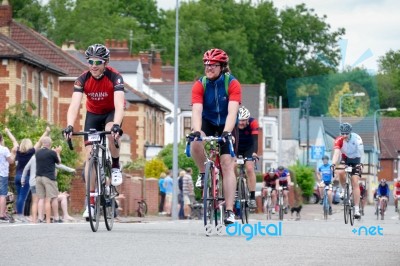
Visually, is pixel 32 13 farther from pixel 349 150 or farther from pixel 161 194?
pixel 349 150

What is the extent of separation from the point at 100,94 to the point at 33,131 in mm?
25758

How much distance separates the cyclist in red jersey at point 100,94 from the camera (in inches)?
650

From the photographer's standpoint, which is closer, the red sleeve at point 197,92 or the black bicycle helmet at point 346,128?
the red sleeve at point 197,92

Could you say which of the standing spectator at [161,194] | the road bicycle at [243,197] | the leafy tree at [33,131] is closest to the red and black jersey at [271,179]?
the leafy tree at [33,131]

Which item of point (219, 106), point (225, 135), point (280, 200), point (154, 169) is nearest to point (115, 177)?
point (219, 106)

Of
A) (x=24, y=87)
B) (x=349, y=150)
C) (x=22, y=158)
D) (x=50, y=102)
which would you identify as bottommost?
(x=22, y=158)

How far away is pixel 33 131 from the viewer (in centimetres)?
4219

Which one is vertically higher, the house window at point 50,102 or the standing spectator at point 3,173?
the house window at point 50,102

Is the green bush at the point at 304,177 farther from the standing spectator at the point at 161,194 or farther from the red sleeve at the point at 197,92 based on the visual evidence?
the red sleeve at the point at 197,92

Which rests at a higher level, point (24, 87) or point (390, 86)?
point (390, 86)

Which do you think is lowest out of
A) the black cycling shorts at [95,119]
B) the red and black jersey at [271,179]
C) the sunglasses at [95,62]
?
the red and black jersey at [271,179]

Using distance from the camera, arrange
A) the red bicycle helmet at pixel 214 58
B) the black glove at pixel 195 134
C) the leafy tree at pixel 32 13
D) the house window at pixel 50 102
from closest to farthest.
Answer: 1. the black glove at pixel 195 134
2. the red bicycle helmet at pixel 214 58
3. the house window at pixel 50 102
4. the leafy tree at pixel 32 13

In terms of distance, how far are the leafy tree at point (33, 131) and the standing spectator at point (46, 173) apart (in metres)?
10.00

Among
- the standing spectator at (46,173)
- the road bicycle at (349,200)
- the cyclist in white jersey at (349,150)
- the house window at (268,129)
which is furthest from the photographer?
the house window at (268,129)
